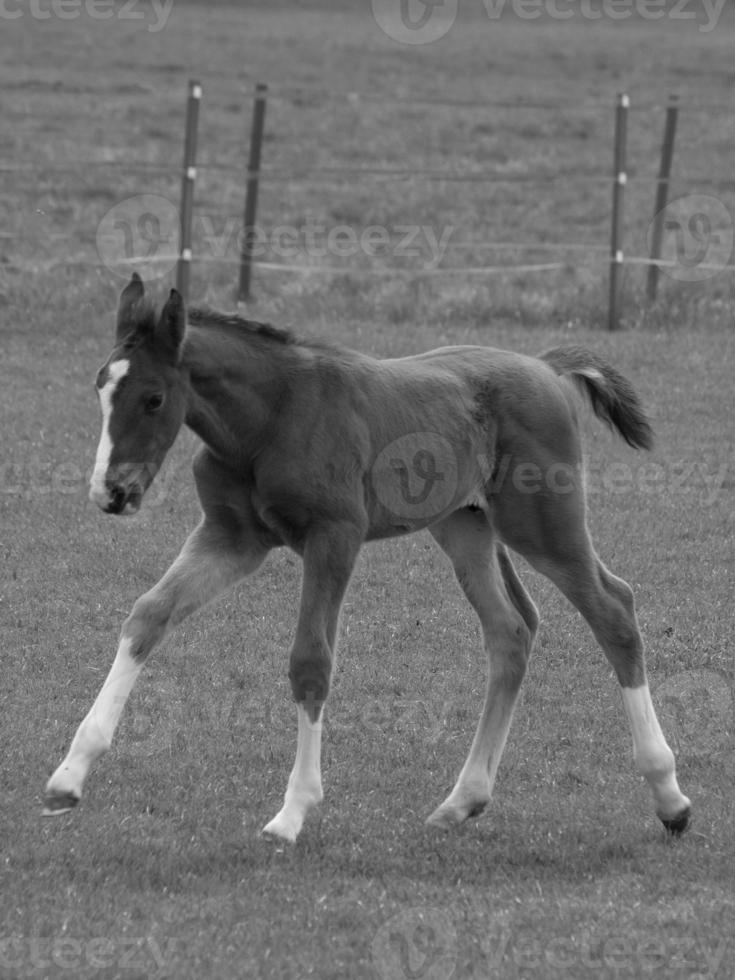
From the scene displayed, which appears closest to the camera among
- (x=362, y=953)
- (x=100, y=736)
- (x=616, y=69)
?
(x=362, y=953)

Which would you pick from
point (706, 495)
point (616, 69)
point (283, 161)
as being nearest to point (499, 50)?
point (616, 69)

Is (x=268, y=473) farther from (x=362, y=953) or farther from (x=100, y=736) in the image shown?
(x=362, y=953)

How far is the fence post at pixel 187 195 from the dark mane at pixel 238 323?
823cm

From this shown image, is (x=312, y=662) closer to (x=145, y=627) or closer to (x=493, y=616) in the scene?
(x=145, y=627)

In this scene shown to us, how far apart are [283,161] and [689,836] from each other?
18.2 meters

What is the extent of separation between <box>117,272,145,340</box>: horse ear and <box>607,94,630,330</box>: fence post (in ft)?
32.1

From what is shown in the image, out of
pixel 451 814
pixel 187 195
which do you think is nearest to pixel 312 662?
pixel 451 814

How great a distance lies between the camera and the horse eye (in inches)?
210

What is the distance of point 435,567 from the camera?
9156mm

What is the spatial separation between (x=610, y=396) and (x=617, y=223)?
926cm

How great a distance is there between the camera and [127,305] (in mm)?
5508

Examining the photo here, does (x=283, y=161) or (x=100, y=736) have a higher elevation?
(x=283, y=161)

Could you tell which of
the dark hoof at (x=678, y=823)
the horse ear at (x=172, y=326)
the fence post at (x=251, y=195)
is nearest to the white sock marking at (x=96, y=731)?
the horse ear at (x=172, y=326)

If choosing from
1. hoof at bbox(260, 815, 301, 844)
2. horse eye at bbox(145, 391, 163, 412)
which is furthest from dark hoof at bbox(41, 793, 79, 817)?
horse eye at bbox(145, 391, 163, 412)
